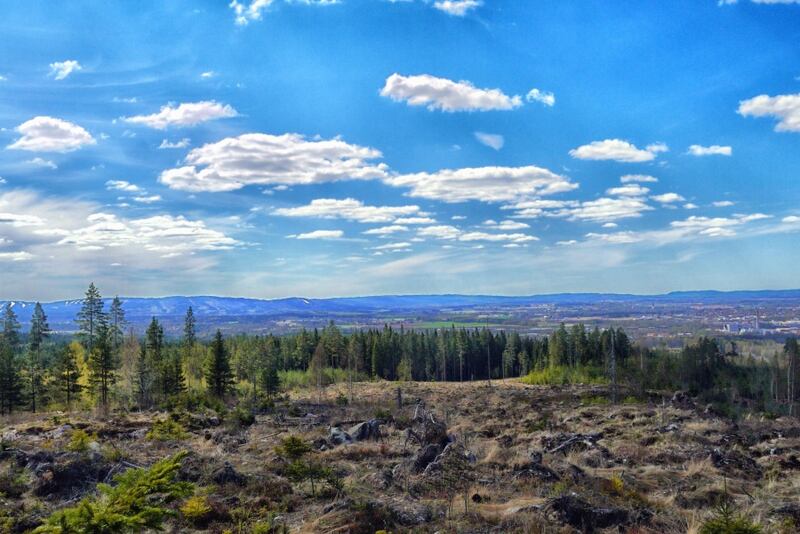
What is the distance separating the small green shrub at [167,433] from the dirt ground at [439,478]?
353 mm

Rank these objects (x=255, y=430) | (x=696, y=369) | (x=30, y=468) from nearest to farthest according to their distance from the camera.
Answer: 1. (x=30, y=468)
2. (x=255, y=430)
3. (x=696, y=369)

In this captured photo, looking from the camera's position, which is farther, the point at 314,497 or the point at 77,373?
the point at 77,373

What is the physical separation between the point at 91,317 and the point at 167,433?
38.7m

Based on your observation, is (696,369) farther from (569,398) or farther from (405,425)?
(405,425)

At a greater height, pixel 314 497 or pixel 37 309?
pixel 37 309

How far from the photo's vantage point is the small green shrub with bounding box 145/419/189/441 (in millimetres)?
22484

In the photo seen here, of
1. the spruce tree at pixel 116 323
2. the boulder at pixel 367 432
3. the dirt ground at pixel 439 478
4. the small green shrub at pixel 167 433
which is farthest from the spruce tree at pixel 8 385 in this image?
the boulder at pixel 367 432

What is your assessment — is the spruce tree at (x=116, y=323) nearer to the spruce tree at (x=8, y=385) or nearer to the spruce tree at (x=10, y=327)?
the spruce tree at (x=8, y=385)

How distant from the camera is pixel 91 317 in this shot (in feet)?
179

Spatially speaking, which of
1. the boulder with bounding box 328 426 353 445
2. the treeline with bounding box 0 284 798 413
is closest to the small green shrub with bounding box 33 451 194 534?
the boulder with bounding box 328 426 353 445

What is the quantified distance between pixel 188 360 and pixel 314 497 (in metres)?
64.8

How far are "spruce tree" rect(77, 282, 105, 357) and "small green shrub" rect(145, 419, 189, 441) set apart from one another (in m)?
36.2

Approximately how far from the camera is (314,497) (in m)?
13.3

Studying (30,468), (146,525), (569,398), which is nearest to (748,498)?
(146,525)
